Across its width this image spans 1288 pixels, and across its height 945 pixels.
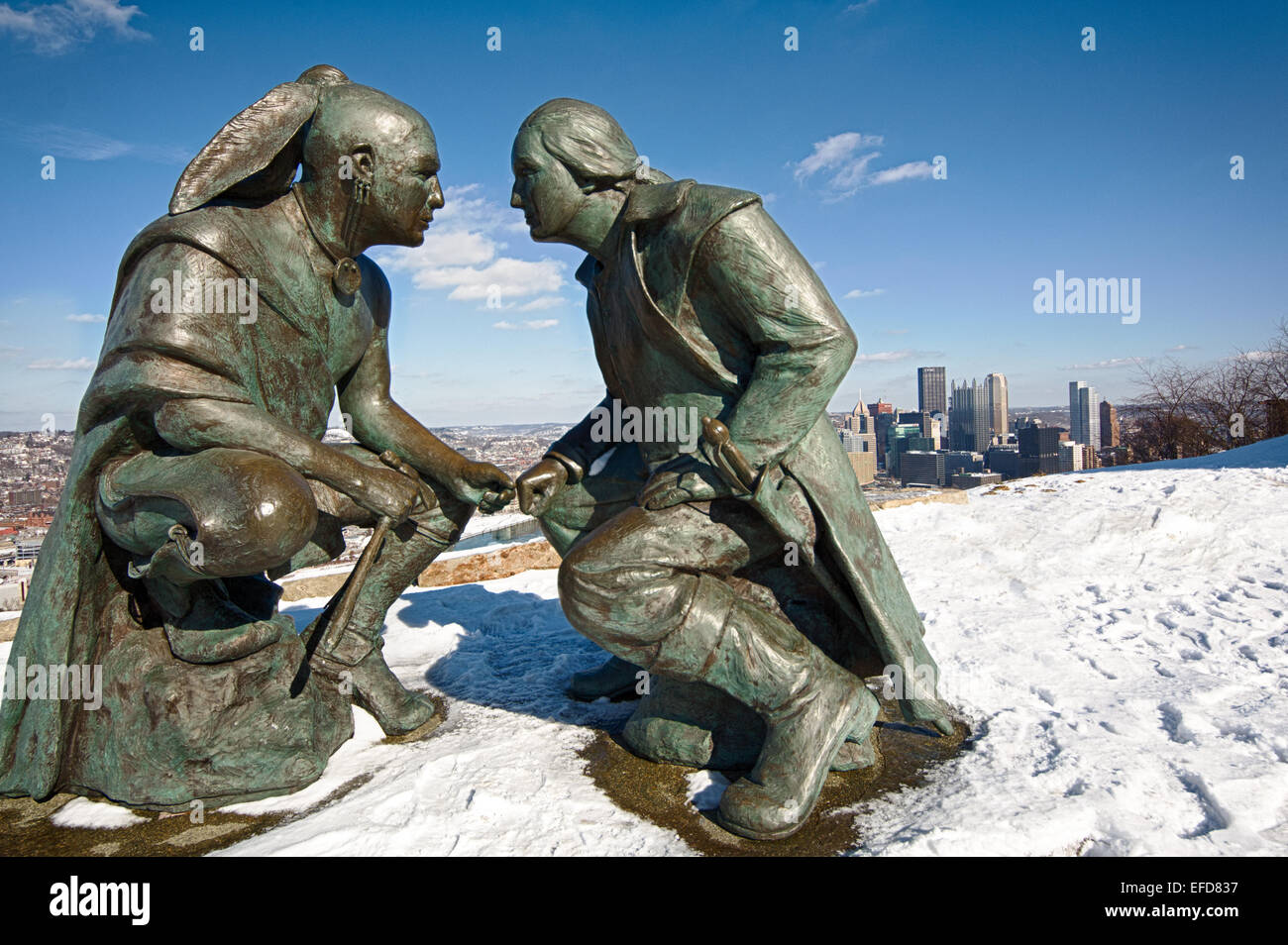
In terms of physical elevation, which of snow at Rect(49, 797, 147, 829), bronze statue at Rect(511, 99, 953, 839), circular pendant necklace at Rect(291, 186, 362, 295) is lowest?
snow at Rect(49, 797, 147, 829)

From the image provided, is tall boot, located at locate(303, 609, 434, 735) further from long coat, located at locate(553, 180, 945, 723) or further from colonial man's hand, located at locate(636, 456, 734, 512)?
long coat, located at locate(553, 180, 945, 723)

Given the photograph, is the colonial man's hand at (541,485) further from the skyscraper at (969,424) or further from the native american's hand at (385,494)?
the skyscraper at (969,424)

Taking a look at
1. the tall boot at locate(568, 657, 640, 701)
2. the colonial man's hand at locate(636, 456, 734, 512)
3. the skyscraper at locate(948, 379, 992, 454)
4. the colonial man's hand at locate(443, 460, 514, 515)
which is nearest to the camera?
the colonial man's hand at locate(636, 456, 734, 512)

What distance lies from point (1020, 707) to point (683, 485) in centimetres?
153

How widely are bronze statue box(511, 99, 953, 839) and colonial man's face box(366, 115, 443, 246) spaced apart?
0.27 metres

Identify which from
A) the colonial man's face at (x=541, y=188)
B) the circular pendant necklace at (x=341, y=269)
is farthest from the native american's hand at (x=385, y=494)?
the colonial man's face at (x=541, y=188)

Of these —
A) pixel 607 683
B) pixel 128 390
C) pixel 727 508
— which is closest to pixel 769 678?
pixel 727 508

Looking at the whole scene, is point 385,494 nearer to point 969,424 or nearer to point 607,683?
point 607,683

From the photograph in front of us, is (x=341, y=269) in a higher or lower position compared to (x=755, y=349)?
higher

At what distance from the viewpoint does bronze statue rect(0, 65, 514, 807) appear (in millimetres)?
2299

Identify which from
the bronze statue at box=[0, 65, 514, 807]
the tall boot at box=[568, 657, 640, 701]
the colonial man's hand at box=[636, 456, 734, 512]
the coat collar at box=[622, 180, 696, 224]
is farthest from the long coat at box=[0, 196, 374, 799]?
the tall boot at box=[568, 657, 640, 701]

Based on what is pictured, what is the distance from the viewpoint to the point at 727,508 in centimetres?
254
